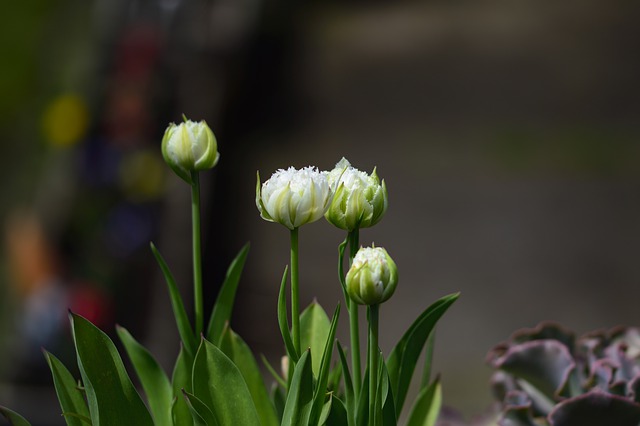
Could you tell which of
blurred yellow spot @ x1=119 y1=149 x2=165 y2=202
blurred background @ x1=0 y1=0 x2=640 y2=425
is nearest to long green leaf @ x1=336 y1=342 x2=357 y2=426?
blurred background @ x1=0 y1=0 x2=640 y2=425

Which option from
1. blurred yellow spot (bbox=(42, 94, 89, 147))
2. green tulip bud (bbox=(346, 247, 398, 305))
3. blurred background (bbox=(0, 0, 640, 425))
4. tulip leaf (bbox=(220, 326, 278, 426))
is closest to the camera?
green tulip bud (bbox=(346, 247, 398, 305))

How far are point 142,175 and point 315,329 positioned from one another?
97.5 inches

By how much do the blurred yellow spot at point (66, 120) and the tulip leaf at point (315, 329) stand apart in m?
2.67

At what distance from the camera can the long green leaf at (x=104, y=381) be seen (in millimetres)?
481

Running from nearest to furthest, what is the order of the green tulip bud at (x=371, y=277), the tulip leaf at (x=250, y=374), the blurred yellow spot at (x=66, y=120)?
the green tulip bud at (x=371, y=277) < the tulip leaf at (x=250, y=374) < the blurred yellow spot at (x=66, y=120)

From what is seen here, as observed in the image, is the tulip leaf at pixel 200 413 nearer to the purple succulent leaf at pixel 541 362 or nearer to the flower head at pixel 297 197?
the flower head at pixel 297 197

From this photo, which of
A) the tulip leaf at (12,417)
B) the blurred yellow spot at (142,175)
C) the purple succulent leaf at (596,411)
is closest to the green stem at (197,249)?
the tulip leaf at (12,417)

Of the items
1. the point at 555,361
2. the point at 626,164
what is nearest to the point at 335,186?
the point at 555,361

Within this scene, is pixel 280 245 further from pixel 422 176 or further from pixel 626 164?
pixel 626 164

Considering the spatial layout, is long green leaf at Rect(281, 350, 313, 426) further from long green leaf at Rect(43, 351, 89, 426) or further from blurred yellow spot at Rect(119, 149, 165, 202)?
blurred yellow spot at Rect(119, 149, 165, 202)

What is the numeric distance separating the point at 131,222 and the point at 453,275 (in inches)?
42.2

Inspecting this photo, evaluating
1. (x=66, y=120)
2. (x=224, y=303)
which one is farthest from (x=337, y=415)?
(x=66, y=120)

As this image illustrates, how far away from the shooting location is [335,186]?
1.61 feet

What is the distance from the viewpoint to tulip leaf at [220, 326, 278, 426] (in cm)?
56
